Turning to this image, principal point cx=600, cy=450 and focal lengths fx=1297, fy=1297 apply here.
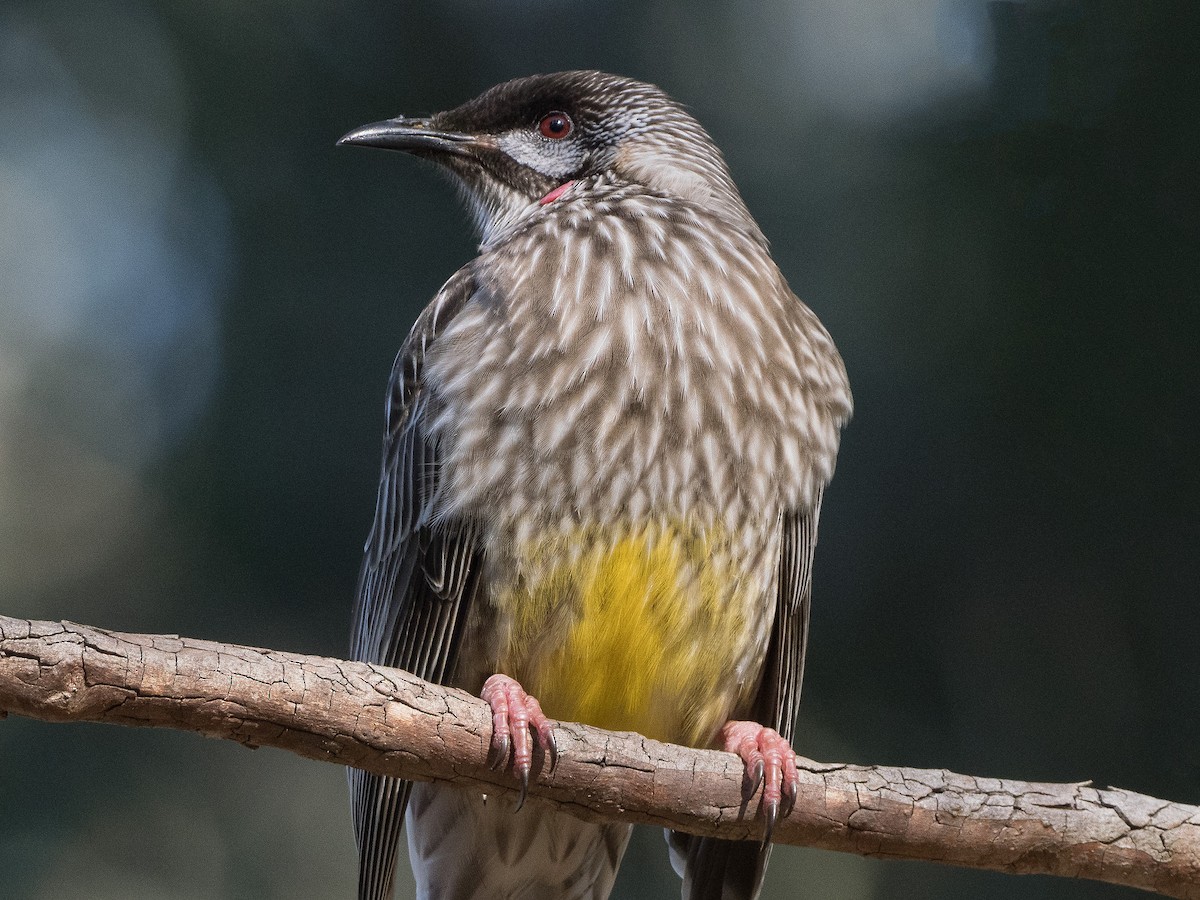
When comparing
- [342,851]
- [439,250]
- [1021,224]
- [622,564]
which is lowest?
[342,851]

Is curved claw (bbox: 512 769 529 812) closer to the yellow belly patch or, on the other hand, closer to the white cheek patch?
the yellow belly patch

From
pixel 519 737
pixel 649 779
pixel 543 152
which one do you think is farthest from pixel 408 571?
pixel 543 152

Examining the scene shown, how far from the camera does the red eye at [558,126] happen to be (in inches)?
128

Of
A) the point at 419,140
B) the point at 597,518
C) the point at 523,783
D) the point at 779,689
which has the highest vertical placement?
the point at 419,140

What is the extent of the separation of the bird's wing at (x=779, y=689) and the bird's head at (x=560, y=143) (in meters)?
0.87

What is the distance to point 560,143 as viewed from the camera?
325 cm

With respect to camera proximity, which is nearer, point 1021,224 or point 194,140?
point 1021,224

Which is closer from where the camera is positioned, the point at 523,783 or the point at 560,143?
the point at 523,783

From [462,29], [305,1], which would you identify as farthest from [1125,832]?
[305,1]

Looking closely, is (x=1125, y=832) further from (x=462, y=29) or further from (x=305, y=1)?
(x=305, y=1)

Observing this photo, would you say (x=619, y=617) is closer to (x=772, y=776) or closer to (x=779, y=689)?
(x=772, y=776)

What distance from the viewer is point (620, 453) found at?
2.39 metres

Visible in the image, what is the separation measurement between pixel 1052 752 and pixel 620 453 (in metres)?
1.97

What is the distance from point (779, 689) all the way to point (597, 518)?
0.63 meters
